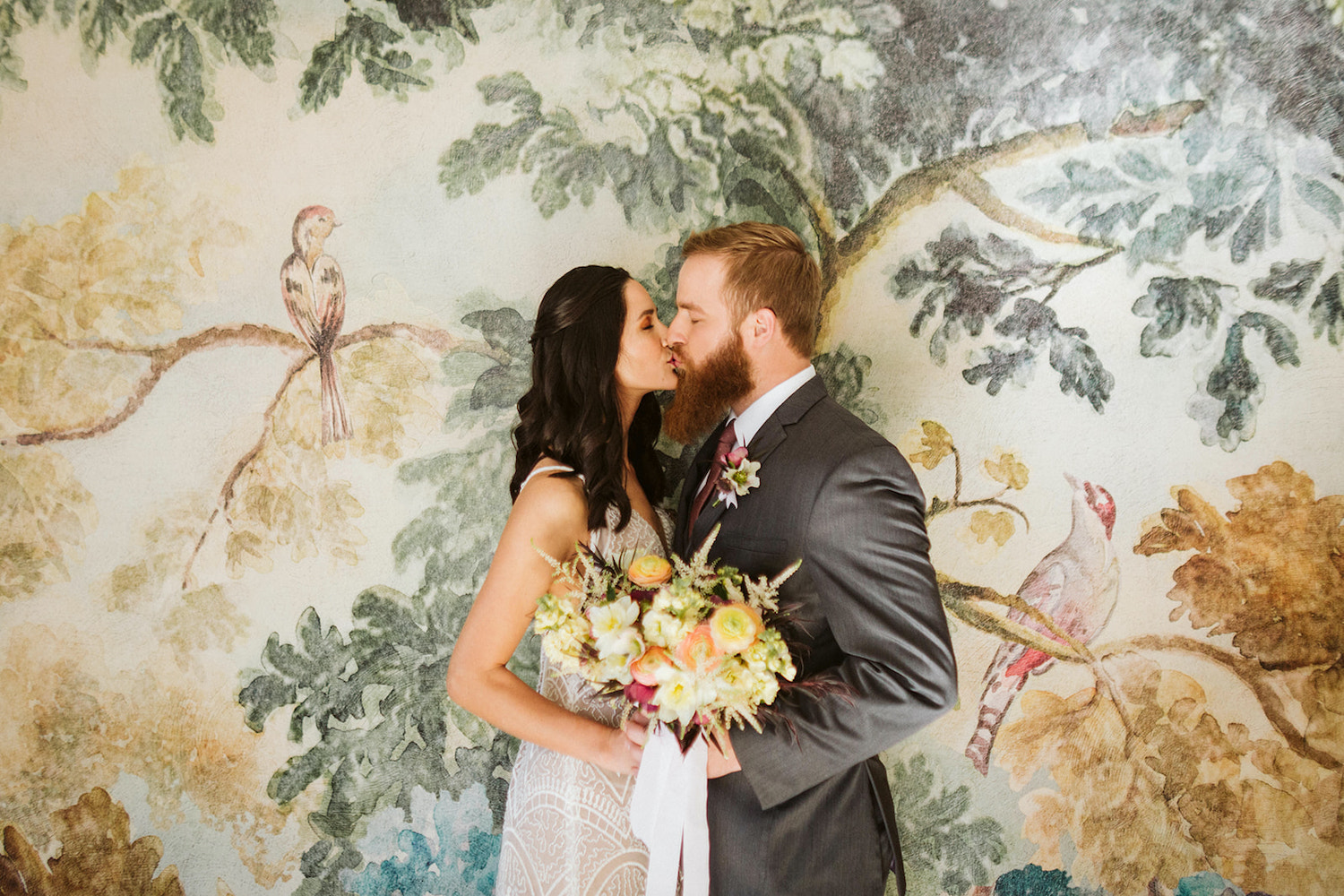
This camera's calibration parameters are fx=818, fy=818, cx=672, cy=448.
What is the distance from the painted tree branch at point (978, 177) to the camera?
8.02 feet

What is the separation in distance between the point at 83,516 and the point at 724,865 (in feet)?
7.32

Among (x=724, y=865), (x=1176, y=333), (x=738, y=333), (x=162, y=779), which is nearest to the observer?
(x=724, y=865)

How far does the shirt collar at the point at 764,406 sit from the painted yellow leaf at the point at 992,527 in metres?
0.82

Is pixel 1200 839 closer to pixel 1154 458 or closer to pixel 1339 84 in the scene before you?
pixel 1154 458

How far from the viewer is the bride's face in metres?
2.44

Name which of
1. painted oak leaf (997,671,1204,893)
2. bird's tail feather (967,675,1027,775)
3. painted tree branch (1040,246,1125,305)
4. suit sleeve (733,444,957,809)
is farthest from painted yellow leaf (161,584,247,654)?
painted tree branch (1040,246,1125,305)

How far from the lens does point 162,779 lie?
8.63ft

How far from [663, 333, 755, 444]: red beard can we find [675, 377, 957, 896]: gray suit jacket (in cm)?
20

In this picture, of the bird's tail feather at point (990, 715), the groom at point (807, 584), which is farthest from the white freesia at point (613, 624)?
the bird's tail feather at point (990, 715)

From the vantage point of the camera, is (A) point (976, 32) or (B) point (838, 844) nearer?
(B) point (838, 844)

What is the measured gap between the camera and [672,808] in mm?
1831

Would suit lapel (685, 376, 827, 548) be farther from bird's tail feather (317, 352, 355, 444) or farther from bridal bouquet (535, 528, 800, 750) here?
bird's tail feather (317, 352, 355, 444)

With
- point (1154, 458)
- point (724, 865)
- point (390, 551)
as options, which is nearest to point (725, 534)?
point (724, 865)

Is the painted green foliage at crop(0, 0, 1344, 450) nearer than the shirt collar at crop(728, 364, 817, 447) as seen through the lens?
No
